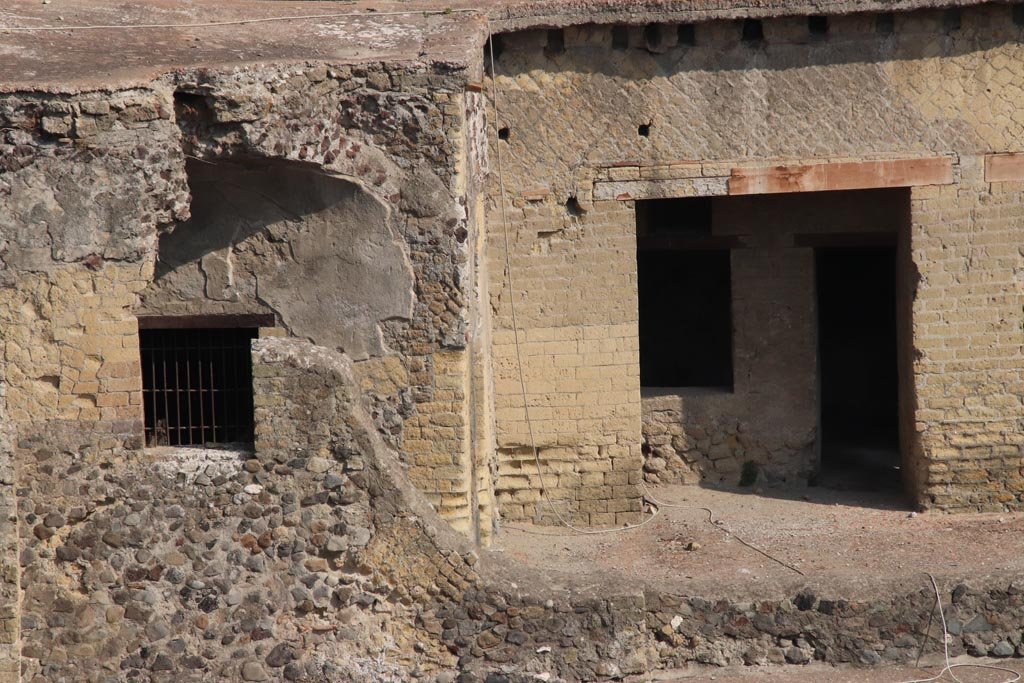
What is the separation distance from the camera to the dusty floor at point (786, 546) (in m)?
8.76

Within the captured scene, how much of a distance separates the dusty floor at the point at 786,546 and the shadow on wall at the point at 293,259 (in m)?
2.06

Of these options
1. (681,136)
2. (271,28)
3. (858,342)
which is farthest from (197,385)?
(858,342)

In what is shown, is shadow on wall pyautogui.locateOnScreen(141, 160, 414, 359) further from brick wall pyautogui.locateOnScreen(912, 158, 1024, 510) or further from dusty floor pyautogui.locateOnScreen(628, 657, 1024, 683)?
brick wall pyautogui.locateOnScreen(912, 158, 1024, 510)

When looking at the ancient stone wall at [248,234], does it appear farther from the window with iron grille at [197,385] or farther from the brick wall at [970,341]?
the brick wall at [970,341]

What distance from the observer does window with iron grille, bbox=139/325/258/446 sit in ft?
29.6

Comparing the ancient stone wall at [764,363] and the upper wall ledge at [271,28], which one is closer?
the upper wall ledge at [271,28]

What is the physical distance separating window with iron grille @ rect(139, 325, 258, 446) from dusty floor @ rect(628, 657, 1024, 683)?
2930mm

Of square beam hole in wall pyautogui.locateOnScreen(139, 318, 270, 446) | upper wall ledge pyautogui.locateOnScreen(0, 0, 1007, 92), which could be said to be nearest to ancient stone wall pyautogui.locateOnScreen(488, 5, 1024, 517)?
upper wall ledge pyautogui.locateOnScreen(0, 0, 1007, 92)

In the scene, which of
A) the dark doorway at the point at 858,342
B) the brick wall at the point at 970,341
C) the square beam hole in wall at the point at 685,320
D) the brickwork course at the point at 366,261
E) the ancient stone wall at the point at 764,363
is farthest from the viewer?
the dark doorway at the point at 858,342

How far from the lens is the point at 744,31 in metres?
10.9

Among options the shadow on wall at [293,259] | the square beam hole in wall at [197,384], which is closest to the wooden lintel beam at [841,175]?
the shadow on wall at [293,259]

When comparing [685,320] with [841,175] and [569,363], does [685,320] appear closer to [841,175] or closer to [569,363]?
[569,363]

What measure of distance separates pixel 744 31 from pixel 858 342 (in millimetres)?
5549

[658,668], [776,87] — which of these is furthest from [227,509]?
[776,87]
